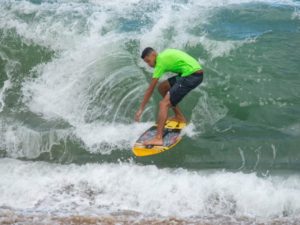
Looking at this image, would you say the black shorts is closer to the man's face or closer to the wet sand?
the man's face

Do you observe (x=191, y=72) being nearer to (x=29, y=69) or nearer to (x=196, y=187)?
(x=196, y=187)

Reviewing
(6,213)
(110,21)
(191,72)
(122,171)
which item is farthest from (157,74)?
(110,21)

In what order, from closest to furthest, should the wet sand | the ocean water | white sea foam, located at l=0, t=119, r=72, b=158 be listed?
the wet sand → the ocean water → white sea foam, located at l=0, t=119, r=72, b=158

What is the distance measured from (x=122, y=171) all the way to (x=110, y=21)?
19.7ft

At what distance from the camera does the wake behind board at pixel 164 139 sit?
8.12 meters

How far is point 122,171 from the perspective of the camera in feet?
25.1

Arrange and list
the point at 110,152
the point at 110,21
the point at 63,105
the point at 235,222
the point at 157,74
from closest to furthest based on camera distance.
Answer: the point at 235,222 < the point at 157,74 < the point at 110,152 < the point at 63,105 < the point at 110,21

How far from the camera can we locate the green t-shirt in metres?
7.61

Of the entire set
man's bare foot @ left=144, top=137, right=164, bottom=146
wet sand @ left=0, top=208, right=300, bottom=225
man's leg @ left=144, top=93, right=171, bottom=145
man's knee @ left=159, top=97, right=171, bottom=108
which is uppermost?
man's knee @ left=159, top=97, right=171, bottom=108

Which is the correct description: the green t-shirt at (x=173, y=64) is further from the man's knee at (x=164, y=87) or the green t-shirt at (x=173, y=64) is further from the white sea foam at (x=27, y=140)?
the white sea foam at (x=27, y=140)

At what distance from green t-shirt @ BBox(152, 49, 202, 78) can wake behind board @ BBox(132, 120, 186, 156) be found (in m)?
1.10

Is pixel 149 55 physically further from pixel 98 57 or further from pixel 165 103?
pixel 98 57

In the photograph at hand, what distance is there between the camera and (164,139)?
27.5ft

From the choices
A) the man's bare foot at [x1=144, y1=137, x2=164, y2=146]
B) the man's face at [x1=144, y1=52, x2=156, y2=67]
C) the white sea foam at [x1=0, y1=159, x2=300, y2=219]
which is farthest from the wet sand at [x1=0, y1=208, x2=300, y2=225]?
the man's face at [x1=144, y1=52, x2=156, y2=67]
